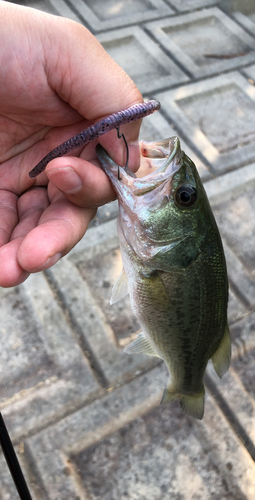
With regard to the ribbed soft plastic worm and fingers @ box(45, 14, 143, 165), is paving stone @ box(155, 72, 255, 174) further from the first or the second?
the ribbed soft plastic worm

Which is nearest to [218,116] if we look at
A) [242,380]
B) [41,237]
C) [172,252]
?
[242,380]

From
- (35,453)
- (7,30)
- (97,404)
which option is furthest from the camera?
(97,404)

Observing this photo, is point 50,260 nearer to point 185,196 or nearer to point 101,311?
point 185,196

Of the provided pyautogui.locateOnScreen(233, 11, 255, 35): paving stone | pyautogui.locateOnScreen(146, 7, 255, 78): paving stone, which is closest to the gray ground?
pyautogui.locateOnScreen(146, 7, 255, 78): paving stone

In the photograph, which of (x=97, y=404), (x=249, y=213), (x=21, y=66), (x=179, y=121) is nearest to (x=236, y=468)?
(x=97, y=404)

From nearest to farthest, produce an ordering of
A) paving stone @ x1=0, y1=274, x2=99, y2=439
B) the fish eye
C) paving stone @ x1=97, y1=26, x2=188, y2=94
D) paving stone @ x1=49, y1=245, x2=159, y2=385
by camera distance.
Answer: the fish eye, paving stone @ x1=0, y1=274, x2=99, y2=439, paving stone @ x1=49, y1=245, x2=159, y2=385, paving stone @ x1=97, y1=26, x2=188, y2=94

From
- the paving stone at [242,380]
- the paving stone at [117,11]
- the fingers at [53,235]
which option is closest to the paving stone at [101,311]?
the paving stone at [242,380]

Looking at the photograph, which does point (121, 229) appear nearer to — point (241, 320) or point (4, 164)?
point (4, 164)

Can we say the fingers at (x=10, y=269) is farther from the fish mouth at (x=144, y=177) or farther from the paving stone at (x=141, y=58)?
the paving stone at (x=141, y=58)
